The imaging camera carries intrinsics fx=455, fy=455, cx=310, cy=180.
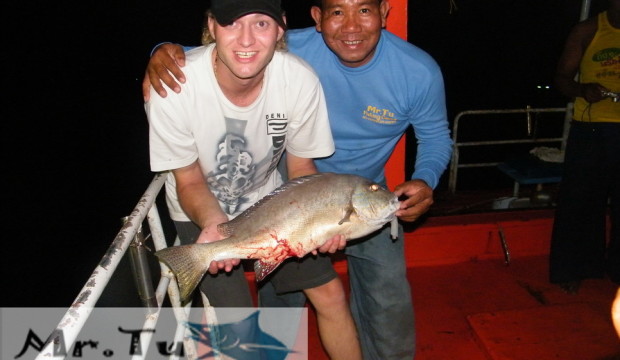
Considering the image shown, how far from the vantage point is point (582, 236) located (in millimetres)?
4293

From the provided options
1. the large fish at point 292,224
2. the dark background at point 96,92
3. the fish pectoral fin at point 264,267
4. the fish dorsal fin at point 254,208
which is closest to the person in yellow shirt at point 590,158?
the dark background at point 96,92

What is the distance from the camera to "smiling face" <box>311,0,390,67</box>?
9.29 feet

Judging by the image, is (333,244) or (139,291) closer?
(139,291)

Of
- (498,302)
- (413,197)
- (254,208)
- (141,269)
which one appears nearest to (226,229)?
(254,208)

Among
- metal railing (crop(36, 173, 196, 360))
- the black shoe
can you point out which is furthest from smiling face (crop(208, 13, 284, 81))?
the black shoe

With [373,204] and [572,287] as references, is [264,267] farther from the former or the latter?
[572,287]

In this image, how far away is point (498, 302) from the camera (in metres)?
4.19

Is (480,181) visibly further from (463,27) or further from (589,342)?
(463,27)

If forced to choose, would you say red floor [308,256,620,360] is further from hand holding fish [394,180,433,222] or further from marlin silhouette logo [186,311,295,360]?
hand holding fish [394,180,433,222]

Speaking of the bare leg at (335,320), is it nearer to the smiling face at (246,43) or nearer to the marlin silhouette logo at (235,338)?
the marlin silhouette logo at (235,338)

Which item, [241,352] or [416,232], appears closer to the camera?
[241,352]

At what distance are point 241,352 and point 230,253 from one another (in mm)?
791

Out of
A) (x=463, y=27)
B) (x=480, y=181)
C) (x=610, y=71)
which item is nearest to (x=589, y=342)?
(x=610, y=71)

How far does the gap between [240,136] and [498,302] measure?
9.79ft
